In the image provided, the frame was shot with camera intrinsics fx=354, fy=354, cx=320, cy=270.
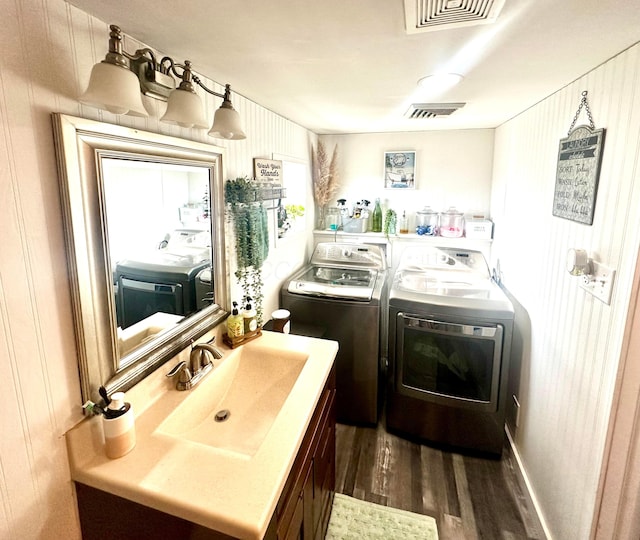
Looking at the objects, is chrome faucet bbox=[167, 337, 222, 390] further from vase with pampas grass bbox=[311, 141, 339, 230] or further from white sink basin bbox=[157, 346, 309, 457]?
vase with pampas grass bbox=[311, 141, 339, 230]

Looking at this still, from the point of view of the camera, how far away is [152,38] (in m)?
1.14

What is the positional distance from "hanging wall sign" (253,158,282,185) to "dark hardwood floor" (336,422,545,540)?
5.87 ft

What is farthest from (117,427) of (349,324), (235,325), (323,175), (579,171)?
(323,175)

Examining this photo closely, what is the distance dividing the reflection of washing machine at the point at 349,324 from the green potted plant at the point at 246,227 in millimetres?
605

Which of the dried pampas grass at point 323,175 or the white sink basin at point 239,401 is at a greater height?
the dried pampas grass at point 323,175

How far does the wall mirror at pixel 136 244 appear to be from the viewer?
38.1 inches

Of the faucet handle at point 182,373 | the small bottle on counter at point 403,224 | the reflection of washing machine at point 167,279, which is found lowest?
the faucet handle at point 182,373

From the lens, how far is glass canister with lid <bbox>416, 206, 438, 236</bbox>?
308 cm

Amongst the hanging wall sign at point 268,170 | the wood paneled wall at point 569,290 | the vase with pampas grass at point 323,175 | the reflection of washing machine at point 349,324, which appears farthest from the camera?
the vase with pampas grass at point 323,175

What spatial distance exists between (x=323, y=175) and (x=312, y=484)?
2.46 m

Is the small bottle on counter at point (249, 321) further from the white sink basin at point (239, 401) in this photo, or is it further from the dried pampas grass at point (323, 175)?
the dried pampas grass at point (323, 175)

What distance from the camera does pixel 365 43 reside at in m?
1.18

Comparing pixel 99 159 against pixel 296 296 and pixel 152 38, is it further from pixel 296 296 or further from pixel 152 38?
pixel 296 296

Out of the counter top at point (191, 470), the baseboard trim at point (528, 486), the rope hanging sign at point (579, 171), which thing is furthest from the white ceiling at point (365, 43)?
the baseboard trim at point (528, 486)
